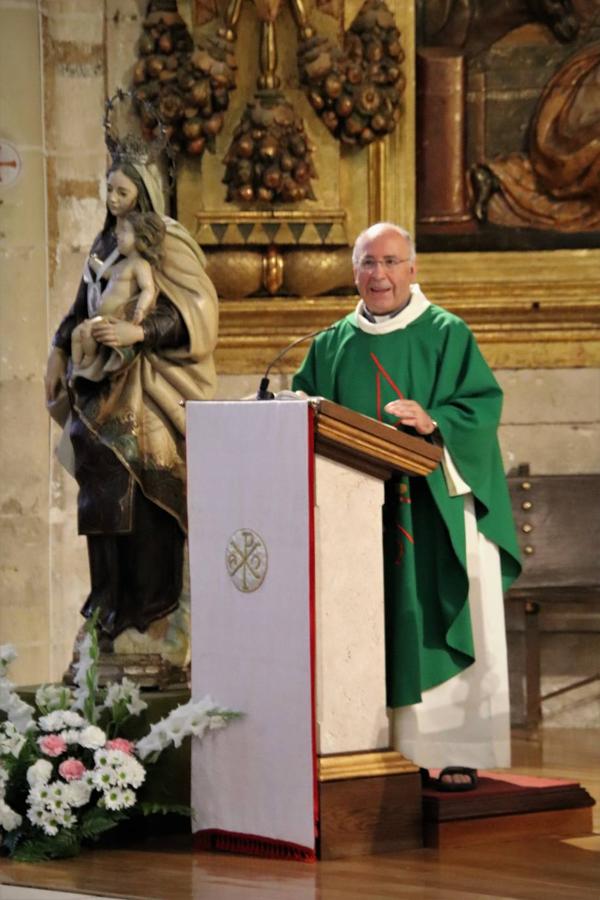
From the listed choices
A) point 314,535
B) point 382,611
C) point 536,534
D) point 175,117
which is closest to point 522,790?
point 382,611

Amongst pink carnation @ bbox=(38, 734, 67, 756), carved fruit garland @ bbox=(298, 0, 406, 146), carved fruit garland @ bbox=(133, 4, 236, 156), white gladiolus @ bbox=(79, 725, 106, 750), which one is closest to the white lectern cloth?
white gladiolus @ bbox=(79, 725, 106, 750)

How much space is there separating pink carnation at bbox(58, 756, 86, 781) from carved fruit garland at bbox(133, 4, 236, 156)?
362 cm

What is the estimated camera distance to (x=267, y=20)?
8.08m

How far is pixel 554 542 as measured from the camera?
25.9 feet

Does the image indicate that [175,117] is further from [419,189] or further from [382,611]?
[382,611]

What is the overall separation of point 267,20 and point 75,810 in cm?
415

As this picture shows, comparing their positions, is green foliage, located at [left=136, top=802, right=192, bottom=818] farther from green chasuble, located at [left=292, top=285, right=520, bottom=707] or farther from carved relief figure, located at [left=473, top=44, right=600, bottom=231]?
carved relief figure, located at [left=473, top=44, right=600, bottom=231]

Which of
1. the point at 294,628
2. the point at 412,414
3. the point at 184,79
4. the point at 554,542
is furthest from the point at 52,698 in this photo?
the point at 184,79

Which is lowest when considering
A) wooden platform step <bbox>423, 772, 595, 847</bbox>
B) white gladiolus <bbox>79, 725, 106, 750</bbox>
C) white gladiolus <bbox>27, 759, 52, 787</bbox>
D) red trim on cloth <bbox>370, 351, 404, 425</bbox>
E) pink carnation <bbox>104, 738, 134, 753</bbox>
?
wooden platform step <bbox>423, 772, 595, 847</bbox>

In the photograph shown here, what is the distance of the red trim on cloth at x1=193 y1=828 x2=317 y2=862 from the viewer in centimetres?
490

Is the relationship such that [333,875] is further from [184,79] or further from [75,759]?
[184,79]

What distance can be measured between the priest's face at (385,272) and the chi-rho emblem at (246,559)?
1.02 meters

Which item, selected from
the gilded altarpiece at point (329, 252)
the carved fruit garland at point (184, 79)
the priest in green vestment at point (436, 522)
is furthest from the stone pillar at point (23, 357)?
the priest in green vestment at point (436, 522)

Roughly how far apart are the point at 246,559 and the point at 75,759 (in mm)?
808
